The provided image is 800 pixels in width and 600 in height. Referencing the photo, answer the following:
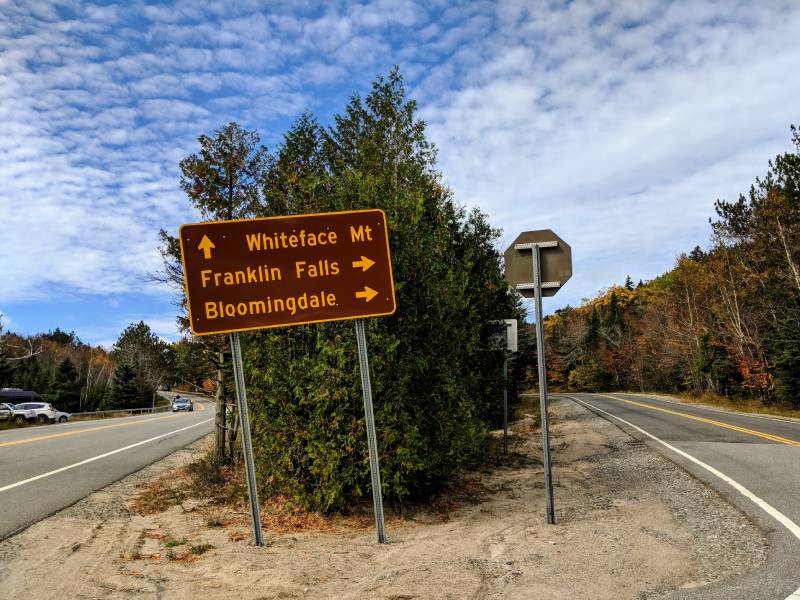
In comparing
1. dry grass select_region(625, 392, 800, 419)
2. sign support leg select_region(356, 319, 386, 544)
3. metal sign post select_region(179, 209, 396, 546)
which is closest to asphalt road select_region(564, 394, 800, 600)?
sign support leg select_region(356, 319, 386, 544)

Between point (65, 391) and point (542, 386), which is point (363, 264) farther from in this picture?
point (65, 391)

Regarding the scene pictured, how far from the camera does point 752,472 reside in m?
8.33

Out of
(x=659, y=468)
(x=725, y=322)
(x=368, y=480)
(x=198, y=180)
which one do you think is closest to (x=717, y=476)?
(x=659, y=468)

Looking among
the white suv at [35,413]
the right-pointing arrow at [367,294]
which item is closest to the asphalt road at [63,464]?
the right-pointing arrow at [367,294]

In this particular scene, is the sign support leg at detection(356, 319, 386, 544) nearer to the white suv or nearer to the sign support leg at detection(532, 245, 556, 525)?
the sign support leg at detection(532, 245, 556, 525)

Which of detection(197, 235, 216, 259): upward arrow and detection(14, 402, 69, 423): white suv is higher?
detection(197, 235, 216, 259): upward arrow

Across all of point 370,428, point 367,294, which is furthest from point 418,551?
point 367,294

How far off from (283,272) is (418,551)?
10.6ft

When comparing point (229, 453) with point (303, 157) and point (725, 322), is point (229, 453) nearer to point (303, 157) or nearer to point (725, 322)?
point (303, 157)

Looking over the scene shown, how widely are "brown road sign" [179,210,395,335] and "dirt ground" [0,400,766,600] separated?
2353 mm

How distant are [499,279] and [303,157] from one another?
6175mm

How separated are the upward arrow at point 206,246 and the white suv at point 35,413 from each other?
105ft

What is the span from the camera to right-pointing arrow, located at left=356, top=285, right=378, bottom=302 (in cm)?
568

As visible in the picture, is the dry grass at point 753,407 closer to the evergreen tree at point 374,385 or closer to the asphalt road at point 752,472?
the asphalt road at point 752,472
